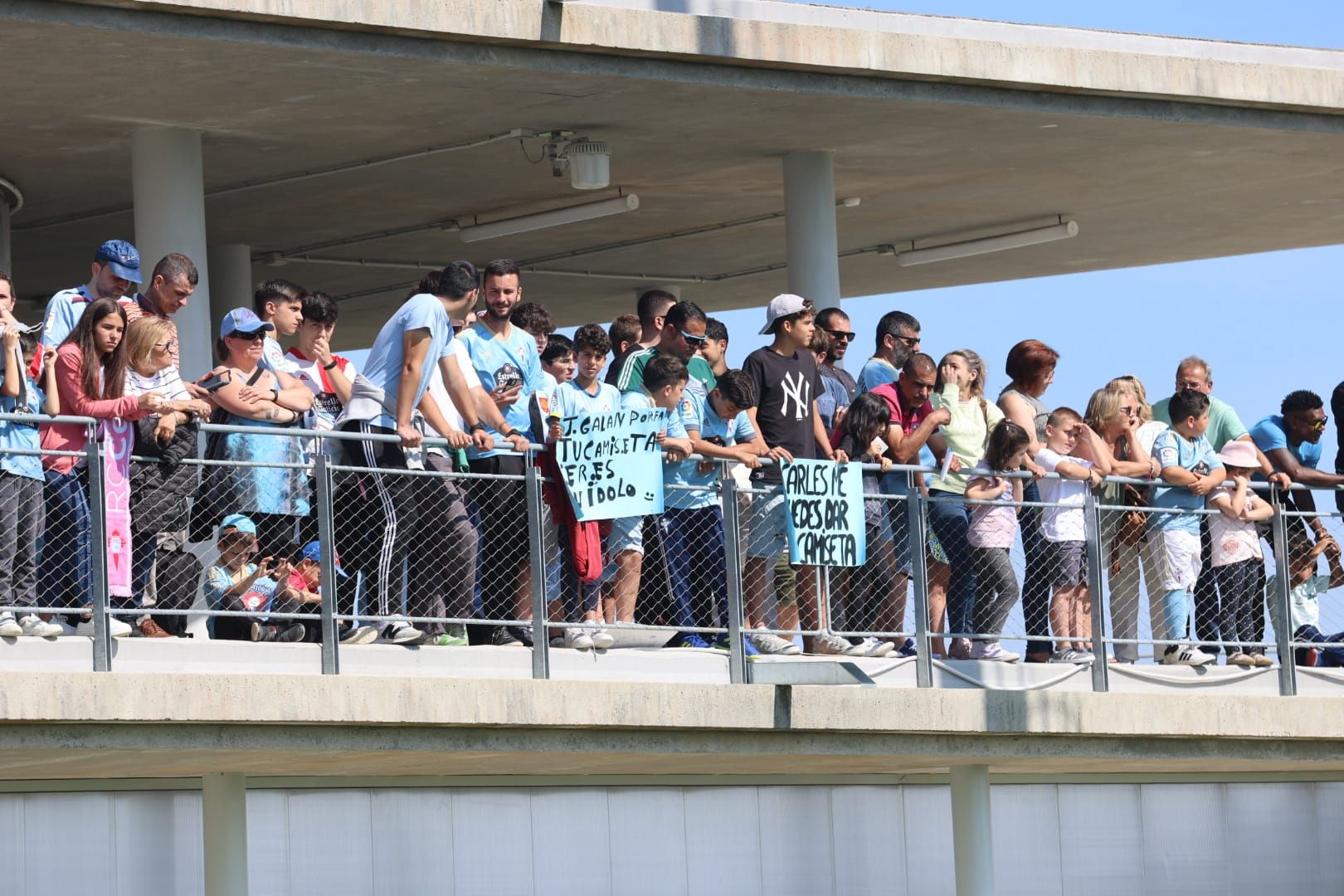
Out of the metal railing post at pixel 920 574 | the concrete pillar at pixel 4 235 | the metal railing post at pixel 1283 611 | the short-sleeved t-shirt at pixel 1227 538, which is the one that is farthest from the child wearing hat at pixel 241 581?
the concrete pillar at pixel 4 235

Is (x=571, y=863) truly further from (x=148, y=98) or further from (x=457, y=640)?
(x=148, y=98)

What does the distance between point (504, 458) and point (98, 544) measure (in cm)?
229

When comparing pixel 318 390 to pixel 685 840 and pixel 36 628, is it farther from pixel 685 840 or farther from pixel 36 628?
pixel 685 840

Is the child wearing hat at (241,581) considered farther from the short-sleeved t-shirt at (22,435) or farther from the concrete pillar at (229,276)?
the concrete pillar at (229,276)

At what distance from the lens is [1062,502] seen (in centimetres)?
1307

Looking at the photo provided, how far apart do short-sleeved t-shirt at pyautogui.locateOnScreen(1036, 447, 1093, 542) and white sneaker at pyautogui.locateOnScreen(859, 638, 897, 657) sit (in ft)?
3.84

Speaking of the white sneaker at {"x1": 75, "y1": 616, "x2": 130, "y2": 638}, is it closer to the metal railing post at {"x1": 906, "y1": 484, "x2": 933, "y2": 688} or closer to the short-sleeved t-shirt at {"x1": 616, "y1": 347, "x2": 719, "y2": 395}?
the short-sleeved t-shirt at {"x1": 616, "y1": 347, "x2": 719, "y2": 395}

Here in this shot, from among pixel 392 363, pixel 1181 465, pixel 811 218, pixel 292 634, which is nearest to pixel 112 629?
pixel 292 634

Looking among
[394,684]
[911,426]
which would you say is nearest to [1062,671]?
[911,426]

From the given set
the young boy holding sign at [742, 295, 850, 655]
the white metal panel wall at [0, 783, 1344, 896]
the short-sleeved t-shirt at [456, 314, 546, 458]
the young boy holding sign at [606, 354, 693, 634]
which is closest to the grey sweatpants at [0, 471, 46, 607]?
the short-sleeved t-shirt at [456, 314, 546, 458]

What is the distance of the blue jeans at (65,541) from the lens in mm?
10336

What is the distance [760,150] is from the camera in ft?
56.0

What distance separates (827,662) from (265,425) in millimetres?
3339

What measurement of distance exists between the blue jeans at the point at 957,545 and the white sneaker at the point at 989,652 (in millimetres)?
373
